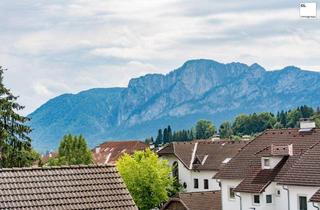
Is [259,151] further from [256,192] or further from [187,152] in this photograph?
[187,152]

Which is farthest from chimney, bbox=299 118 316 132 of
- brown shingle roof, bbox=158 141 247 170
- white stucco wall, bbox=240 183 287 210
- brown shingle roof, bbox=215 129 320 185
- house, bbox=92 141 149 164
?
house, bbox=92 141 149 164

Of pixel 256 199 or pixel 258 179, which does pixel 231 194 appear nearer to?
pixel 258 179

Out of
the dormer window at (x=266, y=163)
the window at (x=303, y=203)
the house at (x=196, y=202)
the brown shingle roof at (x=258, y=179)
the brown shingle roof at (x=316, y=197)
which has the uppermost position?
→ the dormer window at (x=266, y=163)

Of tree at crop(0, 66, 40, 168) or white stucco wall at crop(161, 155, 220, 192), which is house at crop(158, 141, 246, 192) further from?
tree at crop(0, 66, 40, 168)

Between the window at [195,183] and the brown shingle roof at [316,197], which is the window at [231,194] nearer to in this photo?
the brown shingle roof at [316,197]

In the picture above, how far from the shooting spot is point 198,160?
91.2 metres

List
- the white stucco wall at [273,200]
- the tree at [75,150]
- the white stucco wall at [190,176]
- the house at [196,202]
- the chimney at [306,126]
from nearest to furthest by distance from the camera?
the white stucco wall at [273,200], the chimney at [306,126], the house at [196,202], the white stucco wall at [190,176], the tree at [75,150]

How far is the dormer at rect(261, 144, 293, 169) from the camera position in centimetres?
5407

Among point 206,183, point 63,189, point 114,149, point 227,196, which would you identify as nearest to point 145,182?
point 206,183

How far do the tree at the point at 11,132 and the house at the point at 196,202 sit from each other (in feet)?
70.5

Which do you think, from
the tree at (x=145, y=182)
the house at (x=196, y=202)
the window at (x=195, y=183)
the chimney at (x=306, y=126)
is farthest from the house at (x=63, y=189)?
the window at (x=195, y=183)

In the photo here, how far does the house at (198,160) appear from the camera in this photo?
89.2 m

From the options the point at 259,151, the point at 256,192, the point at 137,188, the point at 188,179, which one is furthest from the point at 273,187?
the point at 188,179

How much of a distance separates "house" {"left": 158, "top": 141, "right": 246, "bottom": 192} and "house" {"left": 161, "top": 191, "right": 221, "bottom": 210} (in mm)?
22801
